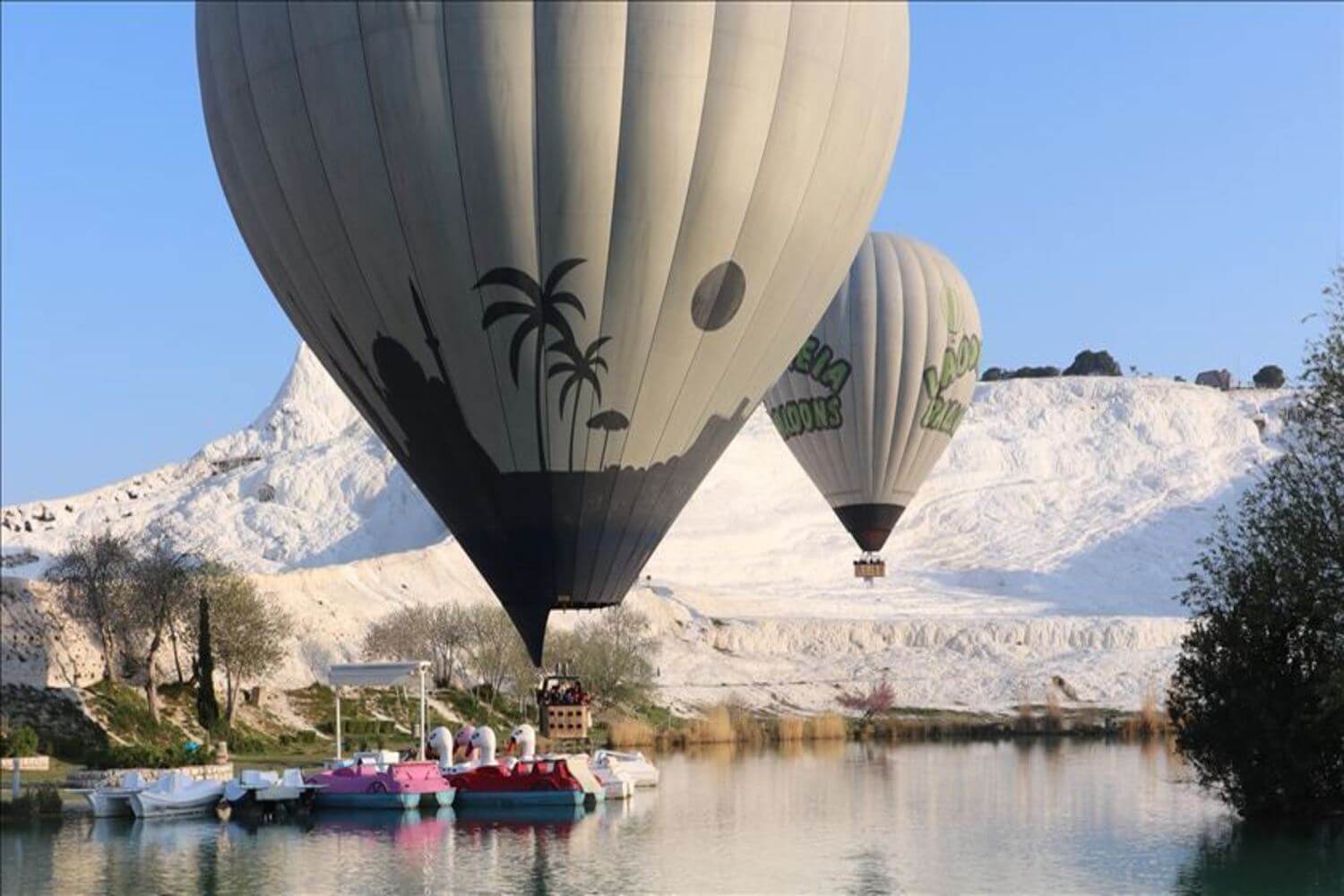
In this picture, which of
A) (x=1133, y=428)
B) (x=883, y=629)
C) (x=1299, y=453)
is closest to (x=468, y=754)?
(x=1299, y=453)

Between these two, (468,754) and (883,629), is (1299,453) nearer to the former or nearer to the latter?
(468,754)

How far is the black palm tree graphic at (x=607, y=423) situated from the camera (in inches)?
977

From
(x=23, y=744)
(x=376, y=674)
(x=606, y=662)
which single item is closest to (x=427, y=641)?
(x=606, y=662)

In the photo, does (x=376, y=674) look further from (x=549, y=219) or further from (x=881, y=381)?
(x=549, y=219)

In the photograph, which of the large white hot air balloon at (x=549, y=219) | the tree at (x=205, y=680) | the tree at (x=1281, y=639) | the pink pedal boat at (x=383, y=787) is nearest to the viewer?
the large white hot air balloon at (x=549, y=219)

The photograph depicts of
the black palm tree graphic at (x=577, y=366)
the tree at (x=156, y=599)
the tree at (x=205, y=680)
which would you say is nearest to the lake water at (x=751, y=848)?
the black palm tree graphic at (x=577, y=366)

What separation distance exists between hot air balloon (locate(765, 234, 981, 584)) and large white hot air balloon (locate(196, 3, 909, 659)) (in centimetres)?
2400

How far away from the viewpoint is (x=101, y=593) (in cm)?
4881

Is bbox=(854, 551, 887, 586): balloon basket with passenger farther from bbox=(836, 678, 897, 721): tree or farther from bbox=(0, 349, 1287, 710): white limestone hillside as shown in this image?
bbox=(0, 349, 1287, 710): white limestone hillside

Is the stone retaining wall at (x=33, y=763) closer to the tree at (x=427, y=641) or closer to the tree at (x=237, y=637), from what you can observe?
the tree at (x=237, y=637)

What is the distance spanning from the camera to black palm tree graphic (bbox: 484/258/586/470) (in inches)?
947

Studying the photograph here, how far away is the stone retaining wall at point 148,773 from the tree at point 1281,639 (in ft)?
63.3

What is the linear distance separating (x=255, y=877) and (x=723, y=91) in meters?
12.9

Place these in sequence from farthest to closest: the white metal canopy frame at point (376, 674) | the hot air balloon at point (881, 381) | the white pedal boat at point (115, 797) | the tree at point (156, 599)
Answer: the hot air balloon at point (881, 381), the tree at point (156, 599), the white metal canopy frame at point (376, 674), the white pedal boat at point (115, 797)
